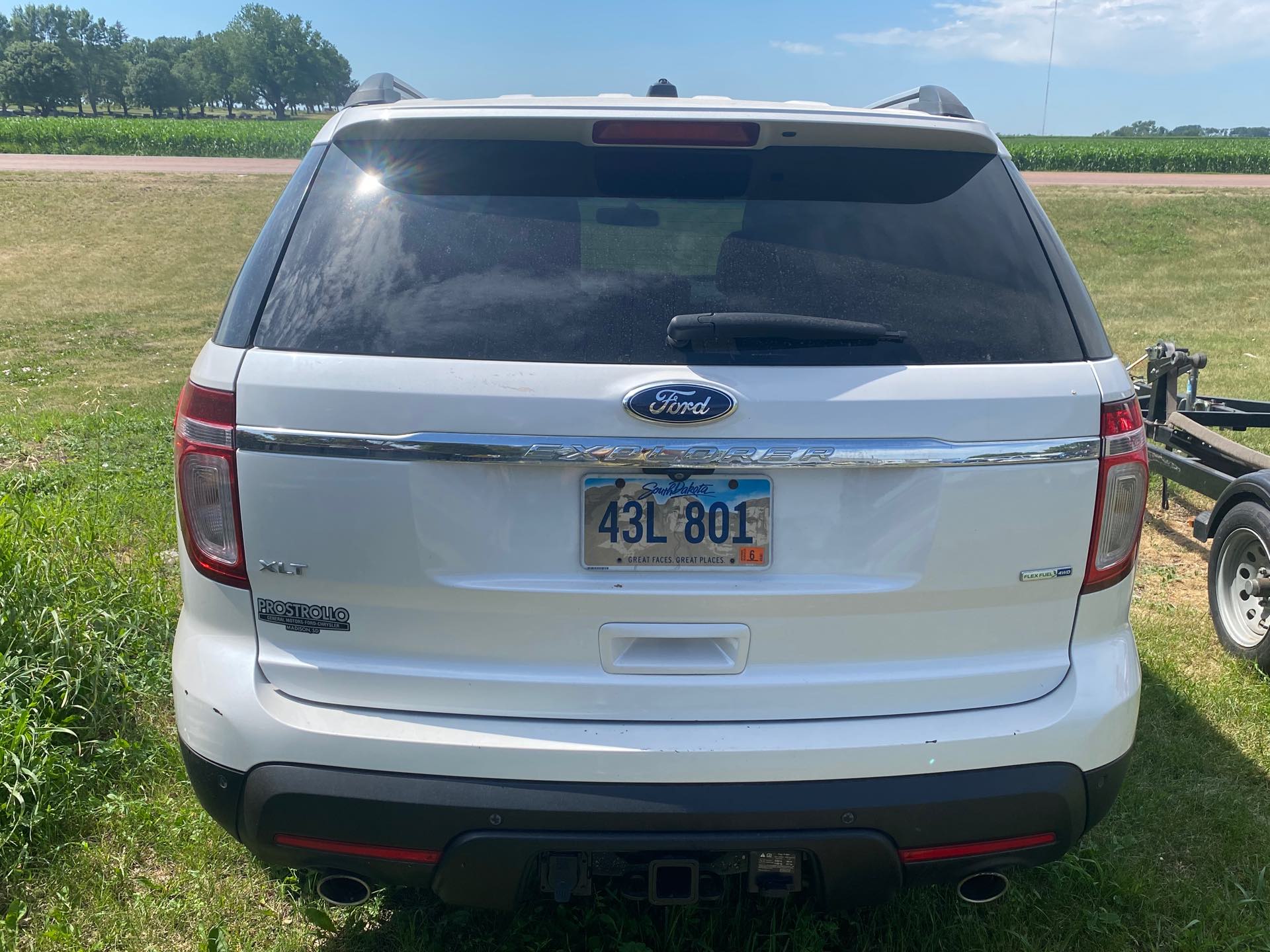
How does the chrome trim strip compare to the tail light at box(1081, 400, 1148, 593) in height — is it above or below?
above

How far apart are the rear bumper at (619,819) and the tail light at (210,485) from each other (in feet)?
1.38

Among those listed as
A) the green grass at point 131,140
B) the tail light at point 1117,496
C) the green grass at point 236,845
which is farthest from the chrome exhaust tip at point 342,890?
the green grass at point 131,140

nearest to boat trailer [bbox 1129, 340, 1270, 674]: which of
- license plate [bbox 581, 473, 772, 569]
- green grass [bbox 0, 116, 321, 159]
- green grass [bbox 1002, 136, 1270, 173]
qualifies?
license plate [bbox 581, 473, 772, 569]

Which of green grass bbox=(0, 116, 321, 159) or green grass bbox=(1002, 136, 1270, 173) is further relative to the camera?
green grass bbox=(1002, 136, 1270, 173)

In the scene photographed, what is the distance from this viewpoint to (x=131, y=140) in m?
45.0

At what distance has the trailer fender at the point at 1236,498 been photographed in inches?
156

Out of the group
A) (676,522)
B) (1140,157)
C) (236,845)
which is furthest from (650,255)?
(1140,157)

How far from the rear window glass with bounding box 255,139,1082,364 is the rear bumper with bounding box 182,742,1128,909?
83cm

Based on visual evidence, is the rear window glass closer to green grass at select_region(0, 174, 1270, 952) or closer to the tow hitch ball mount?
the tow hitch ball mount

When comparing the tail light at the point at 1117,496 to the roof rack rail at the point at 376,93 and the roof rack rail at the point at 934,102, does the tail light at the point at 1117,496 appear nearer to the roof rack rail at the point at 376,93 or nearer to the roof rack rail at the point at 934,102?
the roof rack rail at the point at 934,102

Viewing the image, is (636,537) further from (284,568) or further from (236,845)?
(236,845)

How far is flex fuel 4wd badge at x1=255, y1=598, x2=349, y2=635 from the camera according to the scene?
1923mm

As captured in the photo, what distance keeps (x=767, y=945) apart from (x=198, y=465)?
1826 millimetres

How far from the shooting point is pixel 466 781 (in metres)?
1.87
